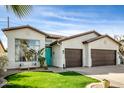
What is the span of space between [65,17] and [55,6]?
911mm

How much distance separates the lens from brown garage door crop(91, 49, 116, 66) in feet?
55.6

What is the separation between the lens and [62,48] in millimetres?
15930

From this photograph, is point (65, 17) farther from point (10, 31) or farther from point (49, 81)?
point (10, 31)

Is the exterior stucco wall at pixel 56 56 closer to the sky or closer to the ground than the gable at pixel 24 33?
closer to the ground

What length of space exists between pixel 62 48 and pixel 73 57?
134 cm

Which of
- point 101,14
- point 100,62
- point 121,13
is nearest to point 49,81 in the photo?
point 101,14

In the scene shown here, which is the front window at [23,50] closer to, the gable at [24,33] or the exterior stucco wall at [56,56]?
the gable at [24,33]

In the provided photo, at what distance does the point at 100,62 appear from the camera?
16938 millimetres

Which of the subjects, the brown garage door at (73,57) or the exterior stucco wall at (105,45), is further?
the exterior stucco wall at (105,45)

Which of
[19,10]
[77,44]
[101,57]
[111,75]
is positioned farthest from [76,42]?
[19,10]

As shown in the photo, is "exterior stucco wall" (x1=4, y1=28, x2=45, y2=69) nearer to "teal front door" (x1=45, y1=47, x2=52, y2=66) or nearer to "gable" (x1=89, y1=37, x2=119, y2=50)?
"teal front door" (x1=45, y1=47, x2=52, y2=66)

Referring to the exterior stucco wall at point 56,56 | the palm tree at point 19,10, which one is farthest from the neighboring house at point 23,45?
Result: the palm tree at point 19,10

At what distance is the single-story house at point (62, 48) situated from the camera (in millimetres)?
14547

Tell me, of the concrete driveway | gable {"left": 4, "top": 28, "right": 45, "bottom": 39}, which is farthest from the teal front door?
the concrete driveway
